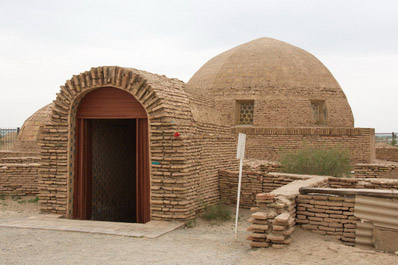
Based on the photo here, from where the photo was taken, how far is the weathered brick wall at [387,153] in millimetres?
21484

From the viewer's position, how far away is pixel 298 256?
5.74 meters

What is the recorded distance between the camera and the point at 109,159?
35.4 feet

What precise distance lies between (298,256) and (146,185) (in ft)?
12.9

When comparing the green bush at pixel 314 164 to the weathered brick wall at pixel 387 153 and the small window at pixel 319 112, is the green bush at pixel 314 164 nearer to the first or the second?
the small window at pixel 319 112

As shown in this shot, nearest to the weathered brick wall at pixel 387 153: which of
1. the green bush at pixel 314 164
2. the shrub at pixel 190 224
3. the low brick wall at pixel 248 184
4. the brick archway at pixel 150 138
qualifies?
the green bush at pixel 314 164

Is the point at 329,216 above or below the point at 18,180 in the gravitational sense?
above

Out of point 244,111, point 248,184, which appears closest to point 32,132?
point 244,111

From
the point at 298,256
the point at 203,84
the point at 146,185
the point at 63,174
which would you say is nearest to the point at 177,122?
the point at 146,185

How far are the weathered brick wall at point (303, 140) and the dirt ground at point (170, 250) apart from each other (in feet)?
28.3

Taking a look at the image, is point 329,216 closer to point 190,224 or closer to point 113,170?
point 190,224

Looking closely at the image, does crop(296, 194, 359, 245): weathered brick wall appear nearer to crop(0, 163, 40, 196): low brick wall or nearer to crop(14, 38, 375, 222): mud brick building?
crop(14, 38, 375, 222): mud brick building

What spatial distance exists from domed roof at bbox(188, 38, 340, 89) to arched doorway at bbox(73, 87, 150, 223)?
7018 millimetres

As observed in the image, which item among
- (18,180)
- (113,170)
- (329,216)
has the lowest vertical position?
(18,180)

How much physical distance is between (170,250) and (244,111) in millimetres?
11884
